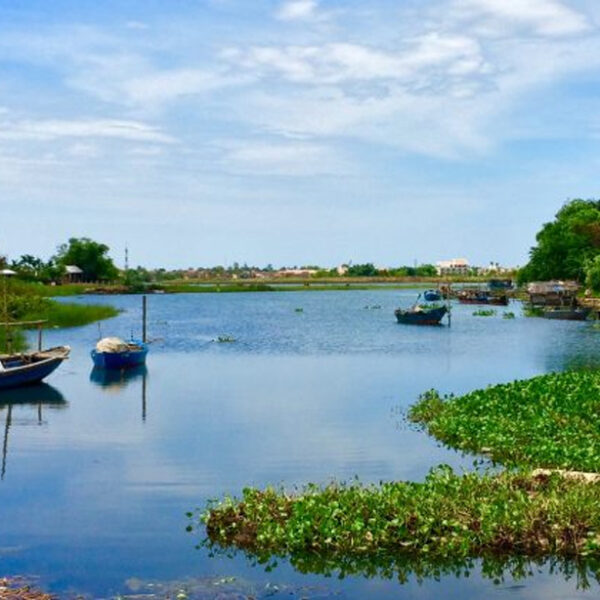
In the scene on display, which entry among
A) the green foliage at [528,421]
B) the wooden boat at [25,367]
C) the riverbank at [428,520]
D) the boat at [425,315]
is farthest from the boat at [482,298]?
the riverbank at [428,520]

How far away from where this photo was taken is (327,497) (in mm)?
18078

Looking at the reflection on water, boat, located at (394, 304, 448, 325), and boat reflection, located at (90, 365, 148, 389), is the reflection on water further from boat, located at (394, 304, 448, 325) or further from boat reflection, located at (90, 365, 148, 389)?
boat, located at (394, 304, 448, 325)

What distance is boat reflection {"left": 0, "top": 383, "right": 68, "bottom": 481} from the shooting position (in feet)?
110

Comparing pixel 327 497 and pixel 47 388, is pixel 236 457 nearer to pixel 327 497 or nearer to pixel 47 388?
pixel 327 497

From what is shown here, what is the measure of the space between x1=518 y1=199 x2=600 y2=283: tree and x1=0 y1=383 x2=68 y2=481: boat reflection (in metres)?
73.9

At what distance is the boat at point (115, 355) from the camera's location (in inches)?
1880

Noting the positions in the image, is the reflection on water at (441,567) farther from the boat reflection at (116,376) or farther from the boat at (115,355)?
the boat at (115,355)

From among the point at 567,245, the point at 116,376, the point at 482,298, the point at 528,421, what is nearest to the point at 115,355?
the point at 116,376

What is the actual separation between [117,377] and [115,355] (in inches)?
78.4

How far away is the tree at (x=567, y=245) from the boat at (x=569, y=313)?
12042 millimetres

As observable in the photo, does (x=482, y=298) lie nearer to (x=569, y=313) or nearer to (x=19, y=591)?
(x=569, y=313)

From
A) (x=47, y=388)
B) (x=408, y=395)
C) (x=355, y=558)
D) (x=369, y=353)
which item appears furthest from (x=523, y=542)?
(x=369, y=353)

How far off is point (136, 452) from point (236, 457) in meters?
3.20

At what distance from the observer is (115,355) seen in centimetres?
4772
